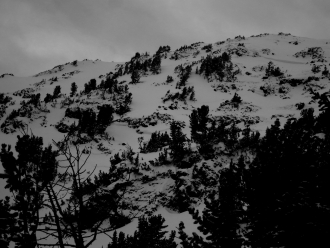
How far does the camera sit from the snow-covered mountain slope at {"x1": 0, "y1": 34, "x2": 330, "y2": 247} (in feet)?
28.7

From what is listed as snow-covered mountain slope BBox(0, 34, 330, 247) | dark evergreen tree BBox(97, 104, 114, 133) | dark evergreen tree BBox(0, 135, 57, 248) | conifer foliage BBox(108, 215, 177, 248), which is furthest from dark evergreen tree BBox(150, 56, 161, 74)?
dark evergreen tree BBox(0, 135, 57, 248)

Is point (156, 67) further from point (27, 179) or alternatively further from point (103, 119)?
point (27, 179)

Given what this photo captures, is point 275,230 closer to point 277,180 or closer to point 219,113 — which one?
point 277,180

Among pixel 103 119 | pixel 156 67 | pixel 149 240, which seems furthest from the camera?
pixel 156 67

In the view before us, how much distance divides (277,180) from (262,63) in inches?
1148

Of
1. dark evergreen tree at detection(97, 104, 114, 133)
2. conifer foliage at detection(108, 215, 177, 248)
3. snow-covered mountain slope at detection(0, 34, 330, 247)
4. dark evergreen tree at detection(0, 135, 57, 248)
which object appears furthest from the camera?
dark evergreen tree at detection(97, 104, 114, 133)

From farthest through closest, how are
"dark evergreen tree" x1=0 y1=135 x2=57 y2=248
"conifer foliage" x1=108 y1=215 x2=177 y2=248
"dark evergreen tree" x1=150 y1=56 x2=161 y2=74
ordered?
"dark evergreen tree" x1=150 y1=56 x2=161 y2=74 → "conifer foliage" x1=108 y1=215 x2=177 y2=248 → "dark evergreen tree" x1=0 y1=135 x2=57 y2=248

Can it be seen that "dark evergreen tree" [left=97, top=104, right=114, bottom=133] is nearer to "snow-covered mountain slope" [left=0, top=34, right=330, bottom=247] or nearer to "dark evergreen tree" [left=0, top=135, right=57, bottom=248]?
"snow-covered mountain slope" [left=0, top=34, right=330, bottom=247]

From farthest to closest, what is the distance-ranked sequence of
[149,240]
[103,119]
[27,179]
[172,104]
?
[172,104] → [103,119] → [149,240] → [27,179]

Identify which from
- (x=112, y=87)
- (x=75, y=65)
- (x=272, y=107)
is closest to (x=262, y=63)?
(x=272, y=107)

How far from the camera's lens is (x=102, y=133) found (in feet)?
50.7

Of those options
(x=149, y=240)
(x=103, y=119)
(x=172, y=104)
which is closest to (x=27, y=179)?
(x=149, y=240)

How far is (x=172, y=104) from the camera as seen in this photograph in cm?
1964

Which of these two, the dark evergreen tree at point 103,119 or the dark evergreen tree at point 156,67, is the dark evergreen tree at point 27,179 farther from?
the dark evergreen tree at point 156,67
